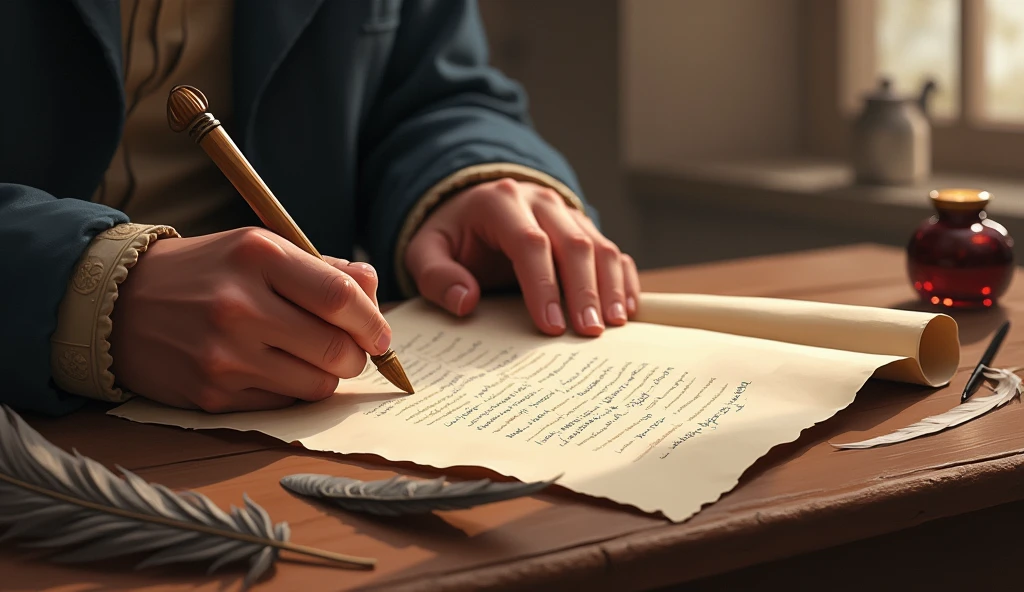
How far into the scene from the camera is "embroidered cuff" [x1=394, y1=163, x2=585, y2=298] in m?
0.98

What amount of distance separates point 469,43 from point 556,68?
1405 millimetres

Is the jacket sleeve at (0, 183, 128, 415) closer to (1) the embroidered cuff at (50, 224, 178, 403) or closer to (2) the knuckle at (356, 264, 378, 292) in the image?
(1) the embroidered cuff at (50, 224, 178, 403)

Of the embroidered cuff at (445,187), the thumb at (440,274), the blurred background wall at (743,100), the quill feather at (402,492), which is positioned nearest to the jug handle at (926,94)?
the blurred background wall at (743,100)

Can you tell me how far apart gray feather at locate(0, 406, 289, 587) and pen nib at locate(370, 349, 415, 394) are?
204 mm

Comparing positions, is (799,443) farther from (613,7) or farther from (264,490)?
(613,7)

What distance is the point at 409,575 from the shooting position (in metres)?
0.44

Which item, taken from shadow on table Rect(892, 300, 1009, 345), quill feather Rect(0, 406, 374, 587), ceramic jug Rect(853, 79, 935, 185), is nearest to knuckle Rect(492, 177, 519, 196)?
shadow on table Rect(892, 300, 1009, 345)

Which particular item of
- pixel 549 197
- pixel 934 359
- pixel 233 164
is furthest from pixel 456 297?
pixel 934 359

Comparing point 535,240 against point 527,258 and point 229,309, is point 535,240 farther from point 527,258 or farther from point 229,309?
point 229,309

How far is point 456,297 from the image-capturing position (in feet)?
2.81

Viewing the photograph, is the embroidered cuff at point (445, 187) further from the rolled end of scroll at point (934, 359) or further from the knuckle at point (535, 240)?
the rolled end of scroll at point (934, 359)

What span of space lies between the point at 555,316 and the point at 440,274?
0.12 m

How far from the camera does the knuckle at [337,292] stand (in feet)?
2.08

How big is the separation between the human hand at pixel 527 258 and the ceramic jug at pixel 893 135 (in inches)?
44.4
